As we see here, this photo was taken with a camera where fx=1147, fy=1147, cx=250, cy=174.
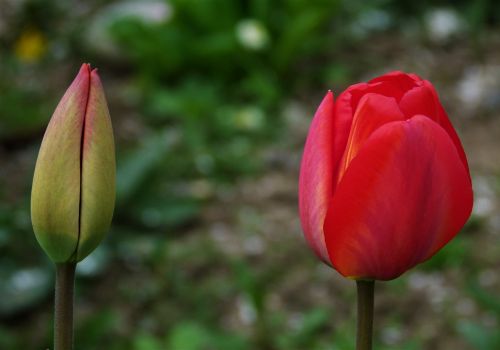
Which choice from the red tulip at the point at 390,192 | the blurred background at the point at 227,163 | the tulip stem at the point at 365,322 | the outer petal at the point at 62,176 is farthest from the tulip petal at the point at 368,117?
the blurred background at the point at 227,163

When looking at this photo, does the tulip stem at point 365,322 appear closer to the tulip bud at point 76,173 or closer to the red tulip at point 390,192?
the red tulip at point 390,192

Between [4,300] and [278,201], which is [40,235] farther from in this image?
[278,201]

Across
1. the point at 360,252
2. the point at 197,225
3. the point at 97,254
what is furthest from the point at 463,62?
the point at 360,252

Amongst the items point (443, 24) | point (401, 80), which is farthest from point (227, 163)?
point (401, 80)

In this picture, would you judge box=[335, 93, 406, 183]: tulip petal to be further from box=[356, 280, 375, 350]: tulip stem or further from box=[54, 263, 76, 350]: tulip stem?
box=[54, 263, 76, 350]: tulip stem

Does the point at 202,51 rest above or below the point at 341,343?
above

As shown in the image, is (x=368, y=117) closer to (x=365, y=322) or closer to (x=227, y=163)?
(x=365, y=322)
